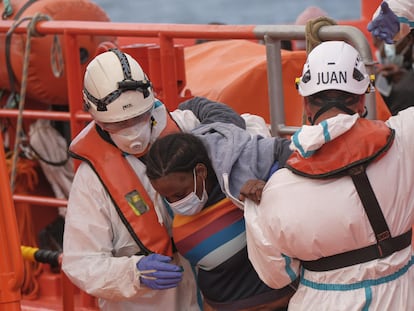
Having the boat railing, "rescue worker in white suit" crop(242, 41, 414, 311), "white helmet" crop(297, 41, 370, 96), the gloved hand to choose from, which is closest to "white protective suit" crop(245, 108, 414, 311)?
"rescue worker in white suit" crop(242, 41, 414, 311)

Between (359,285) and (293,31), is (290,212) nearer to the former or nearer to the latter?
(359,285)

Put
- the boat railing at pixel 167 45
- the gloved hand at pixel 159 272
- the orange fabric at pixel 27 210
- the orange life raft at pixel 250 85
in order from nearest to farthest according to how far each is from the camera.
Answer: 1. the gloved hand at pixel 159 272
2. the boat railing at pixel 167 45
3. the orange life raft at pixel 250 85
4. the orange fabric at pixel 27 210

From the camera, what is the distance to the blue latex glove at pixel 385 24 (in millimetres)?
3930

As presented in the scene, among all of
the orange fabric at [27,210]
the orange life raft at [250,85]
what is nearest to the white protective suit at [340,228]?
the orange life raft at [250,85]

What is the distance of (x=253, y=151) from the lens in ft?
12.5

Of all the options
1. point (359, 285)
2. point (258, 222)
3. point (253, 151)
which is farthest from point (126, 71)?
point (359, 285)

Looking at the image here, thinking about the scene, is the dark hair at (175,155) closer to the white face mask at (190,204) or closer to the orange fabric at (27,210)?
the white face mask at (190,204)

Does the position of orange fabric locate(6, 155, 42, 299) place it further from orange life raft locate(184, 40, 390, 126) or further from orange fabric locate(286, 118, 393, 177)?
orange fabric locate(286, 118, 393, 177)

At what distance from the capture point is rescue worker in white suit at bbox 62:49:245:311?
13.0ft

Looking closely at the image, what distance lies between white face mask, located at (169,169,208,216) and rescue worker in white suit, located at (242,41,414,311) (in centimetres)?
33

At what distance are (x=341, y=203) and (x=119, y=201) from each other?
3.49ft

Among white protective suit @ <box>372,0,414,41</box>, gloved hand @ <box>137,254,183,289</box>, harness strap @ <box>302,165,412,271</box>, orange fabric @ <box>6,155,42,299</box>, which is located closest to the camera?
harness strap @ <box>302,165,412,271</box>

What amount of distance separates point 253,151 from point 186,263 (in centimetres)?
69

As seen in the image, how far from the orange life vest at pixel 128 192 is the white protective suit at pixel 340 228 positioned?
2.23ft
